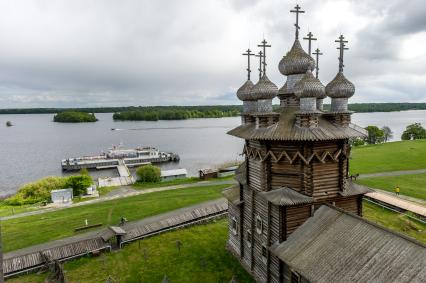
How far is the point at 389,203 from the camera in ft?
93.2

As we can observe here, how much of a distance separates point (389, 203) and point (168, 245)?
19.7 m

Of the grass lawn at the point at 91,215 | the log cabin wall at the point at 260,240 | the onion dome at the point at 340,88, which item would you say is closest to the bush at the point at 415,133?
the grass lawn at the point at 91,215

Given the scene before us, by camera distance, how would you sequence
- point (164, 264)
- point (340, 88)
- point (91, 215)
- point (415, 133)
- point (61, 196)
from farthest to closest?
point (415, 133) < point (61, 196) < point (91, 215) < point (164, 264) < point (340, 88)

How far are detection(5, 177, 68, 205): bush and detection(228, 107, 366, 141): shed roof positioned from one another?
119ft

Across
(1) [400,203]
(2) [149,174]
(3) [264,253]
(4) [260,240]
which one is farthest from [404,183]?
(2) [149,174]

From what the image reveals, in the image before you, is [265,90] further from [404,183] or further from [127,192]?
[127,192]

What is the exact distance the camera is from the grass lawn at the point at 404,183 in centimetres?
3338

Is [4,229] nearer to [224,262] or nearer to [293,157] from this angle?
[224,262]

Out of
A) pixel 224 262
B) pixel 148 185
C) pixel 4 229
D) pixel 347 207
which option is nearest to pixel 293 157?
pixel 347 207

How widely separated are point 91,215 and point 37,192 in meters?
18.1

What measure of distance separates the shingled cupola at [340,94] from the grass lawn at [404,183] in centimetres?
2190

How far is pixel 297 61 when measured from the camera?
16.9 metres

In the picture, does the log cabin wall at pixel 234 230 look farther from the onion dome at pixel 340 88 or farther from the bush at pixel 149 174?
the bush at pixel 149 174

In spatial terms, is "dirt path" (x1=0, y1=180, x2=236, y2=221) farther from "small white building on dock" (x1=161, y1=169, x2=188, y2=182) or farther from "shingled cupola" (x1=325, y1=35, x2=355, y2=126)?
"shingled cupola" (x1=325, y1=35, x2=355, y2=126)
